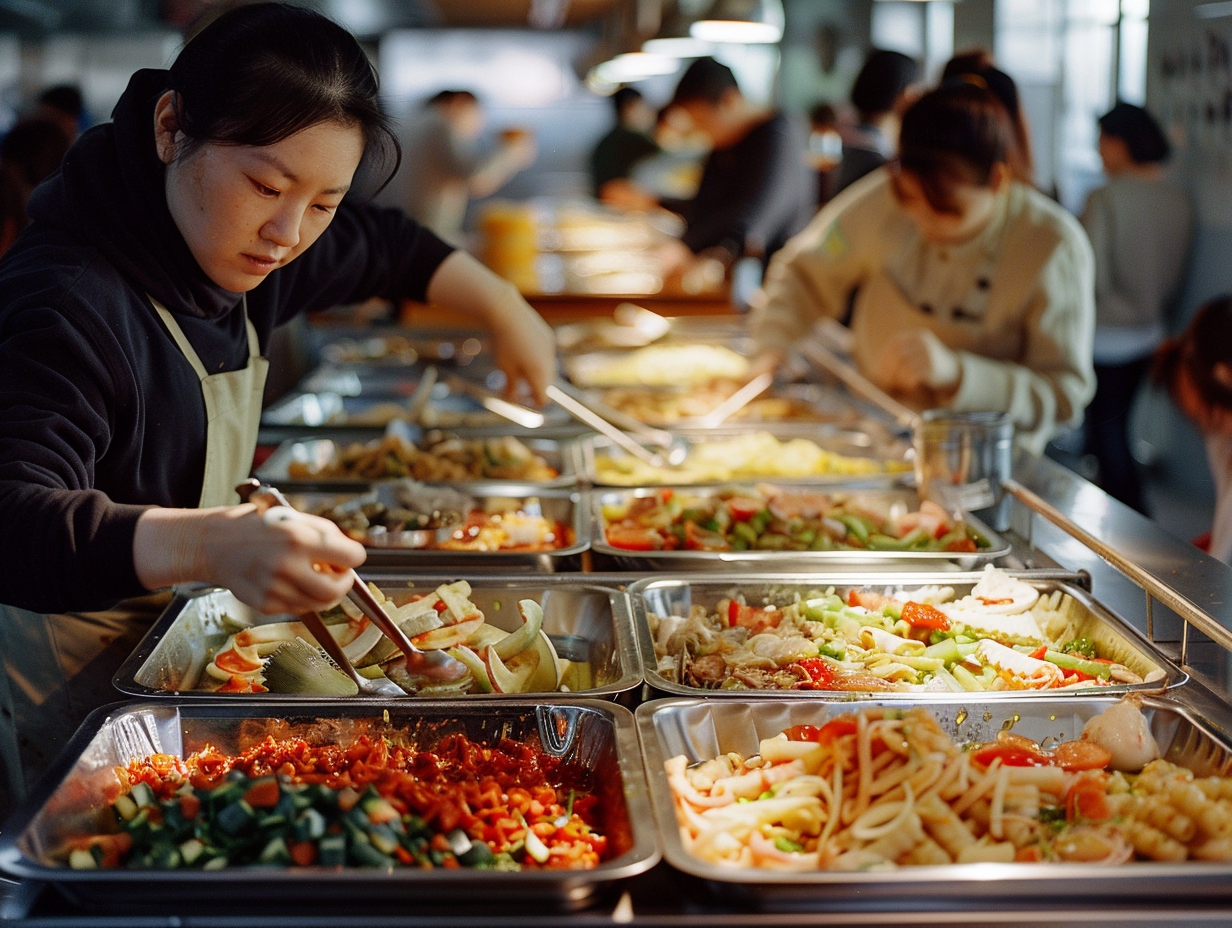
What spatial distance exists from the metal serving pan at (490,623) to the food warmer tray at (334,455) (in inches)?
24.4

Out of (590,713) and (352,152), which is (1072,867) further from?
(352,152)

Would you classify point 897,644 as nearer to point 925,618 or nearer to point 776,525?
point 925,618

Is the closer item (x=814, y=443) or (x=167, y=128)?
(x=167, y=128)

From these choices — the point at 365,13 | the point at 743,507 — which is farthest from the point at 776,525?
the point at 365,13

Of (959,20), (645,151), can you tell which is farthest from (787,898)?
(959,20)

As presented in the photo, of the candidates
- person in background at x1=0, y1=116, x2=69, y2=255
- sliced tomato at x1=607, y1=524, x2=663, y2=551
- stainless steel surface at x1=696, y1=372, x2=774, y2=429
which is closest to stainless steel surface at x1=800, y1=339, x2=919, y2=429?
stainless steel surface at x1=696, y1=372, x2=774, y2=429

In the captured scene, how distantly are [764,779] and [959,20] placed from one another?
32.5 ft

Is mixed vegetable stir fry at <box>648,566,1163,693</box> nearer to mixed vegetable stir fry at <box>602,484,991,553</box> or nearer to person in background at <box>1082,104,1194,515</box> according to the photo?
mixed vegetable stir fry at <box>602,484,991,553</box>

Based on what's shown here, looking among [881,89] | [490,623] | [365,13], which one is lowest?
[490,623]

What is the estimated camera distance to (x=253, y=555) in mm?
1268

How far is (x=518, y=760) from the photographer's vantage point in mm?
1524

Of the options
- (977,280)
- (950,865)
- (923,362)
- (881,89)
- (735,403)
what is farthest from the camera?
(881,89)

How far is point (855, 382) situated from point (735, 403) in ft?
1.31

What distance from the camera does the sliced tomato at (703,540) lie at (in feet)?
7.70
